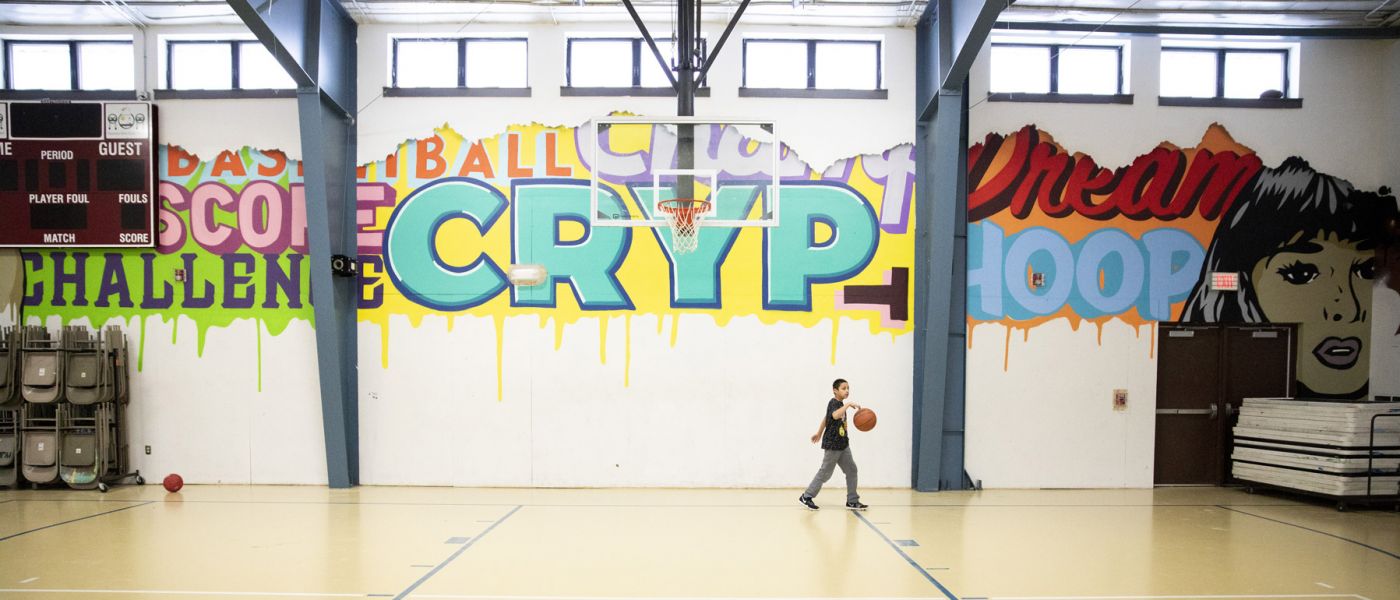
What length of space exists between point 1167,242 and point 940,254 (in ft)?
10.2

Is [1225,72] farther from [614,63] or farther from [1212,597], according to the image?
[614,63]

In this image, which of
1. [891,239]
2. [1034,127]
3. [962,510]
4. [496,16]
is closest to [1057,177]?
[1034,127]

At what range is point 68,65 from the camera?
34.2ft

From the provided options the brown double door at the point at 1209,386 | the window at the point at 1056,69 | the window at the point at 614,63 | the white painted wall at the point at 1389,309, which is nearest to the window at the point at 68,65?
the window at the point at 614,63

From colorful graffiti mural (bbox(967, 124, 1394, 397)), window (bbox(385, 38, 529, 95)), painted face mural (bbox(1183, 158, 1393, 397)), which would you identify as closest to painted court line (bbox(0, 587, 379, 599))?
window (bbox(385, 38, 529, 95))

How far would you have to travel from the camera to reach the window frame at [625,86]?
10.3 m

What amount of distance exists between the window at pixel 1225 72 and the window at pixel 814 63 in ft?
12.6

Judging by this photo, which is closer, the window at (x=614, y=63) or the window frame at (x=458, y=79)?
the window frame at (x=458, y=79)

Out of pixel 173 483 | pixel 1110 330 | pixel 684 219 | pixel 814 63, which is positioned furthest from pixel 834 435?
pixel 173 483

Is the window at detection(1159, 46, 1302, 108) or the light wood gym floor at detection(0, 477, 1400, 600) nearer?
the light wood gym floor at detection(0, 477, 1400, 600)

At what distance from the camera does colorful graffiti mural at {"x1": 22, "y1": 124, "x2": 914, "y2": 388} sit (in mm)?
10180

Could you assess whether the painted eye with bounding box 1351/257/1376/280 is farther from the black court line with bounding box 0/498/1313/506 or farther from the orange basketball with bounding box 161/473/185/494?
the orange basketball with bounding box 161/473/185/494

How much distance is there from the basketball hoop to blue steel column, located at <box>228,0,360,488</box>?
4.05m

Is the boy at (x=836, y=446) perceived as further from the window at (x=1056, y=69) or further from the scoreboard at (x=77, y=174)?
the scoreboard at (x=77, y=174)
